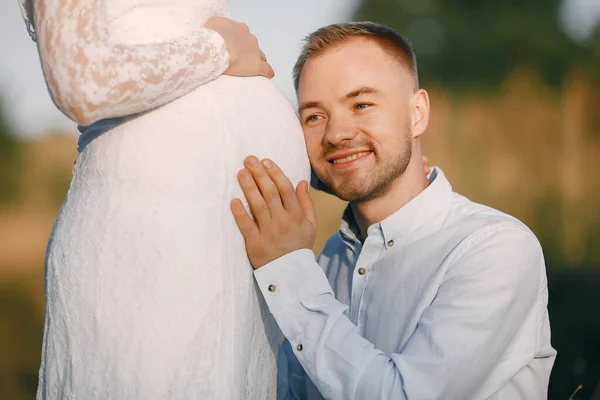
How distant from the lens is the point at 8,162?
11.8m

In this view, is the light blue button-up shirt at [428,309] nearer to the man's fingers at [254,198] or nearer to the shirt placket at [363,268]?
the shirt placket at [363,268]

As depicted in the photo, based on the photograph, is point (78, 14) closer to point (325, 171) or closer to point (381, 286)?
point (325, 171)

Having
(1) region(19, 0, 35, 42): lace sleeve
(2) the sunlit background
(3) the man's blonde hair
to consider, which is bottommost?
(2) the sunlit background

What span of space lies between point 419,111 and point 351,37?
0.39 meters

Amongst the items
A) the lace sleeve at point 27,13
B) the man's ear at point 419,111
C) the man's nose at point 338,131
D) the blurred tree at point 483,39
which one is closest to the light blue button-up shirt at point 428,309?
the man's ear at point 419,111

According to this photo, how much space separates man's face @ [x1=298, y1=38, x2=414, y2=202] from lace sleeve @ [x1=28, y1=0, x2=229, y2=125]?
0.80m

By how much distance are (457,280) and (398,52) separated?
87 centimetres

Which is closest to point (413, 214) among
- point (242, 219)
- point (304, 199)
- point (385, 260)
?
point (385, 260)

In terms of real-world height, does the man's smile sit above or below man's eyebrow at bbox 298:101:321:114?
below

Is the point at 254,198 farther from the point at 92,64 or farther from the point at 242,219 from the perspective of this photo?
the point at 92,64

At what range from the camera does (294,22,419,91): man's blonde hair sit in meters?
2.29

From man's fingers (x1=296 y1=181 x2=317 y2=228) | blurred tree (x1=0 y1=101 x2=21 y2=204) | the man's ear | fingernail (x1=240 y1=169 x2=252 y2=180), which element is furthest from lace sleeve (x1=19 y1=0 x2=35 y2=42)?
blurred tree (x1=0 y1=101 x2=21 y2=204)

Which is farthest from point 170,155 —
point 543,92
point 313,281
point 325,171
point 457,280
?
point 543,92

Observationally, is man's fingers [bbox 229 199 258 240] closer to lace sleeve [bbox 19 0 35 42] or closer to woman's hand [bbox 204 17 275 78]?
woman's hand [bbox 204 17 275 78]
